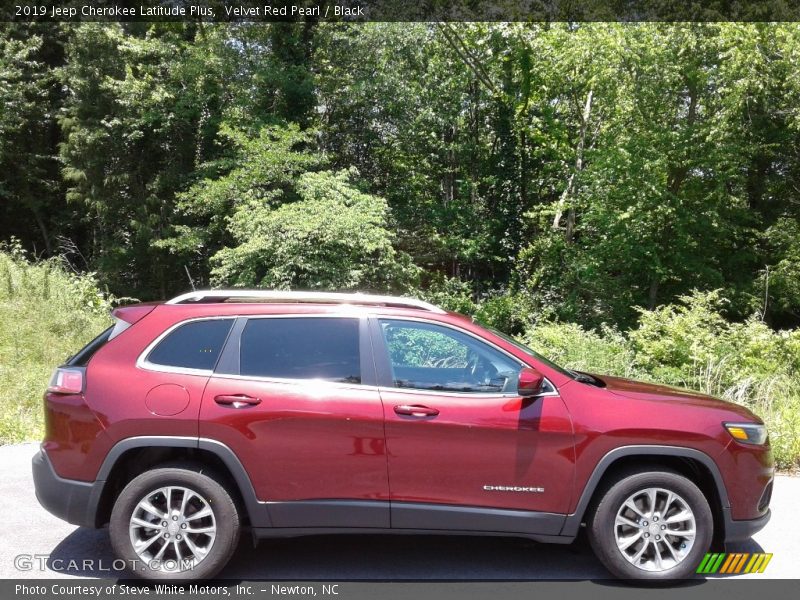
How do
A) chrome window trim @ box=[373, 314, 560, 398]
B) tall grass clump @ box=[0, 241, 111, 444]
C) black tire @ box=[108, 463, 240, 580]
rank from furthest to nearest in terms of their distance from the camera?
tall grass clump @ box=[0, 241, 111, 444] < chrome window trim @ box=[373, 314, 560, 398] < black tire @ box=[108, 463, 240, 580]

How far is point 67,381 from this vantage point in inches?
177

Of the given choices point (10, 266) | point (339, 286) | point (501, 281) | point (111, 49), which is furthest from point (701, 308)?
point (111, 49)

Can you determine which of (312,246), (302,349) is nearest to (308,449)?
(302,349)

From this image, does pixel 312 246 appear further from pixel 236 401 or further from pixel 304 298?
pixel 236 401

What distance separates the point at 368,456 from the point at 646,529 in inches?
70.2

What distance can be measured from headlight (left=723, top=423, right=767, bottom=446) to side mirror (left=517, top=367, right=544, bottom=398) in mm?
1254

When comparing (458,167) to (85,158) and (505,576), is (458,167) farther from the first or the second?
(505,576)

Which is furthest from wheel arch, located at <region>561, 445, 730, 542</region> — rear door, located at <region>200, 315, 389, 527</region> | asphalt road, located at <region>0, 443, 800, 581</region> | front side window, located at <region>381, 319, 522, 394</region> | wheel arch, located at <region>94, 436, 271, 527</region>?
wheel arch, located at <region>94, 436, 271, 527</region>

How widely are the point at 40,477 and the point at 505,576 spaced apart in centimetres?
302

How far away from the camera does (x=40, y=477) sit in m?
4.48

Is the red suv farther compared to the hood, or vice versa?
the hood

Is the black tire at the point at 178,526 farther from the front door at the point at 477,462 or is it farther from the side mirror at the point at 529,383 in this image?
the side mirror at the point at 529,383

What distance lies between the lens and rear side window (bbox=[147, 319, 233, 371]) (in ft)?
14.8

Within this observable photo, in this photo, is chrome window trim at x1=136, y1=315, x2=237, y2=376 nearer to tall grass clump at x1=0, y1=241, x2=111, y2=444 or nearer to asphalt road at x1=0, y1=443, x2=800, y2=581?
asphalt road at x1=0, y1=443, x2=800, y2=581
